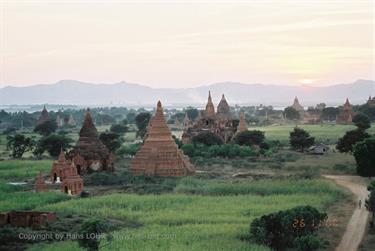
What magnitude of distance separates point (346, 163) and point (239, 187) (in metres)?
17.8

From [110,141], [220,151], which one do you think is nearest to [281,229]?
[220,151]

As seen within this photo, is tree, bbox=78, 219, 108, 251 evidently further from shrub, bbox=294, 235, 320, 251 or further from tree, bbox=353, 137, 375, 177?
tree, bbox=353, 137, 375, 177

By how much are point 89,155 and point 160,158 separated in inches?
263

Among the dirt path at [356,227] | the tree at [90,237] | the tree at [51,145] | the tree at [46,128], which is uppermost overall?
the tree at [46,128]

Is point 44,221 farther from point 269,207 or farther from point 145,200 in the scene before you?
point 269,207

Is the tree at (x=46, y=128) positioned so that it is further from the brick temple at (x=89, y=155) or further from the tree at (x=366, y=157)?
the tree at (x=366, y=157)

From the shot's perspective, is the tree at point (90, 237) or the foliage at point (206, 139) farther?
the foliage at point (206, 139)

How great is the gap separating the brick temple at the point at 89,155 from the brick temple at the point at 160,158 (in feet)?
9.60

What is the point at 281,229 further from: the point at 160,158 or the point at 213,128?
the point at 213,128

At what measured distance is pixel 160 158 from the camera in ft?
171

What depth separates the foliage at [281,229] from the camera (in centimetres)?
2804

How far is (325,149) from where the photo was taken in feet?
224

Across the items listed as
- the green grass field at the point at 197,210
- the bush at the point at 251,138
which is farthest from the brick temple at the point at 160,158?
the bush at the point at 251,138

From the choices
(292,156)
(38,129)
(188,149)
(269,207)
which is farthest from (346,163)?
(38,129)
